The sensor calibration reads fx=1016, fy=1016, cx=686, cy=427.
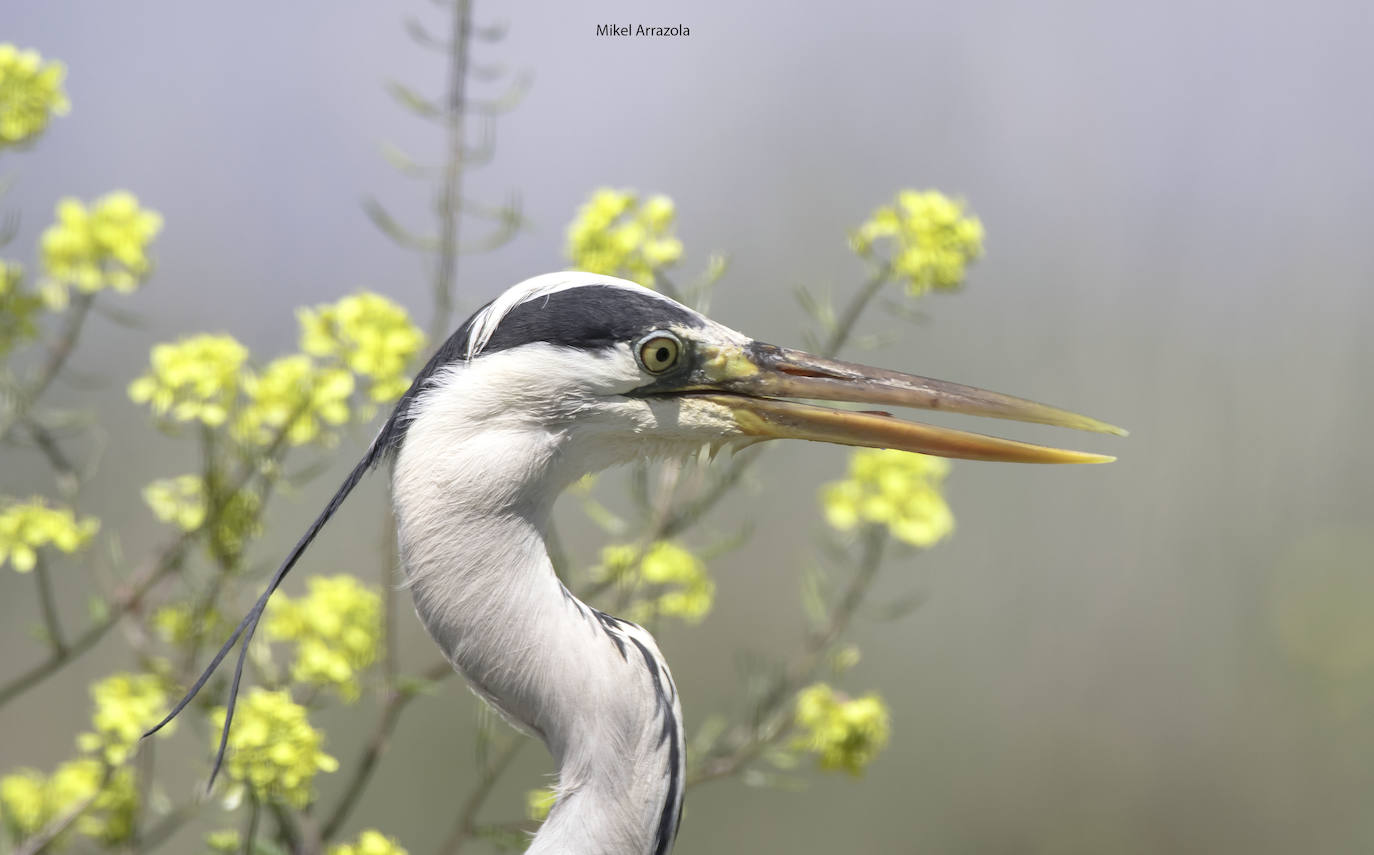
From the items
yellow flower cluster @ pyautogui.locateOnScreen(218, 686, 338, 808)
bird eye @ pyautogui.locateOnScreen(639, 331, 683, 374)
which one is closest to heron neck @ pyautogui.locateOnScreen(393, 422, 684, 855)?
bird eye @ pyautogui.locateOnScreen(639, 331, 683, 374)

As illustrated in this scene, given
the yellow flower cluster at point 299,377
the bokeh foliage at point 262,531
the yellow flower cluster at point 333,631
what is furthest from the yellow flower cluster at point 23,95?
the yellow flower cluster at point 333,631

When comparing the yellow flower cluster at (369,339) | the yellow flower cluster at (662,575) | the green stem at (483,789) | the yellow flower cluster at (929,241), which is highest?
the yellow flower cluster at (929,241)

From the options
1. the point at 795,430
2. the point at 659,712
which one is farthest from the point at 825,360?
the point at 659,712

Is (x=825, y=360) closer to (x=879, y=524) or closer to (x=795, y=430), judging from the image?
(x=795, y=430)

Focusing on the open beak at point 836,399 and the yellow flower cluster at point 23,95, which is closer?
the open beak at point 836,399

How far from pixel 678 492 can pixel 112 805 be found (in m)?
0.83

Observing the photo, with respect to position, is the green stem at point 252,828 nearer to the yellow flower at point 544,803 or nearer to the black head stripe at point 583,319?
the yellow flower at point 544,803

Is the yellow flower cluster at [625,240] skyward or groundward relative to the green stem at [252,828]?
skyward

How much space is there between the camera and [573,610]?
2.79 feet

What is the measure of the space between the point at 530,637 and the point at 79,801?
0.81 metres

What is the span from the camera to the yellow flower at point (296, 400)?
1207mm

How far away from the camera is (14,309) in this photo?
4.47 feet

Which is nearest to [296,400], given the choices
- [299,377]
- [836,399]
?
[299,377]

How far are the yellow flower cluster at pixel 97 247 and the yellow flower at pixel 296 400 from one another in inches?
11.6
